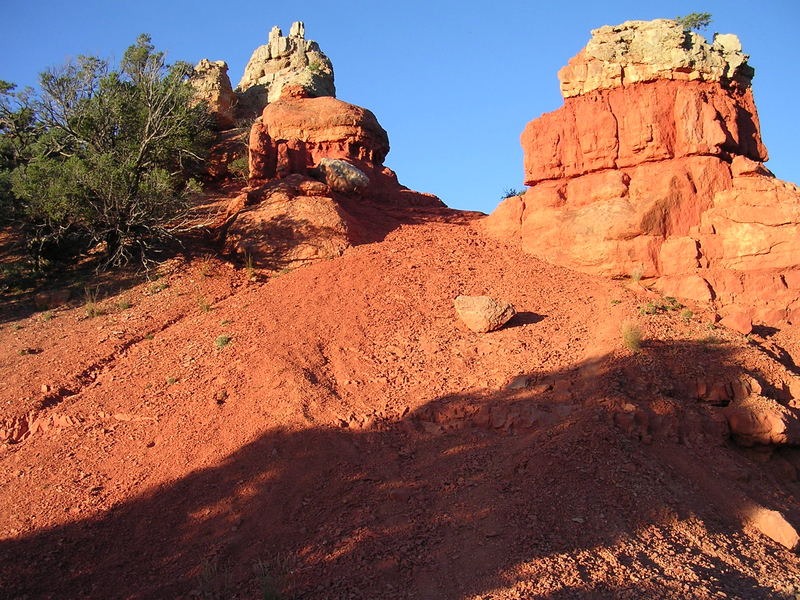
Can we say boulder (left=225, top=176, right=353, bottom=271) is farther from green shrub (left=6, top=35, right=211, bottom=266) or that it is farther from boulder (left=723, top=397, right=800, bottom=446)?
boulder (left=723, top=397, right=800, bottom=446)

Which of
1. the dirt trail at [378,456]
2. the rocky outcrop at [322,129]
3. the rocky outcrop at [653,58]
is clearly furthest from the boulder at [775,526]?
the rocky outcrop at [322,129]

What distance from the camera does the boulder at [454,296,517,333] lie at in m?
11.4

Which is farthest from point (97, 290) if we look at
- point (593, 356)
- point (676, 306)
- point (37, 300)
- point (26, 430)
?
point (676, 306)

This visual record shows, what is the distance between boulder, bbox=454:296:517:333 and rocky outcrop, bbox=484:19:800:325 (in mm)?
3146

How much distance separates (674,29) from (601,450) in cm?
987

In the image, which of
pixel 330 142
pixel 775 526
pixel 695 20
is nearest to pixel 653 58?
pixel 695 20

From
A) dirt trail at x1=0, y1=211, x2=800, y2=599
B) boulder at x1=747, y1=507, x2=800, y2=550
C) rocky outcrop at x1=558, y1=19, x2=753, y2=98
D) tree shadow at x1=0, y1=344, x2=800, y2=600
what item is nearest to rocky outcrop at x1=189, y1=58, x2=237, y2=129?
dirt trail at x1=0, y1=211, x2=800, y2=599

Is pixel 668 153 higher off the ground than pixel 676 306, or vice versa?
pixel 668 153

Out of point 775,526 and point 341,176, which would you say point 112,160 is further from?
point 775,526

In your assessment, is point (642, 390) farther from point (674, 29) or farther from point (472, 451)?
point (674, 29)

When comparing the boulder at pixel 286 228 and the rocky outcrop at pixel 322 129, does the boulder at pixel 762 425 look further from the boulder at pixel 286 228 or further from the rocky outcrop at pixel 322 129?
the rocky outcrop at pixel 322 129

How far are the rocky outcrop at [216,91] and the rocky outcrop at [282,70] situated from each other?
0.83 m

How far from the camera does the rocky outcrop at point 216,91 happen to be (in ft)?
64.7

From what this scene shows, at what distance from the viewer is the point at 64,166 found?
13.6 metres
